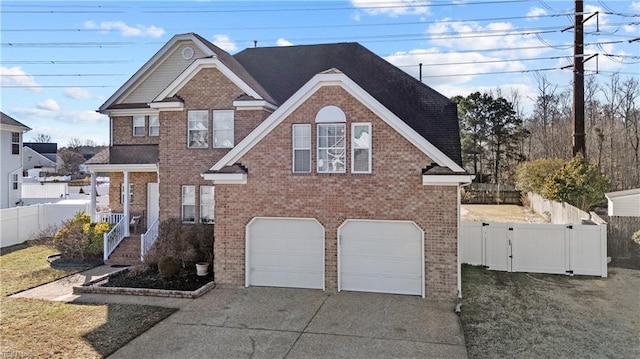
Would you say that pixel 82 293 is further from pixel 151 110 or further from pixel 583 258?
pixel 583 258

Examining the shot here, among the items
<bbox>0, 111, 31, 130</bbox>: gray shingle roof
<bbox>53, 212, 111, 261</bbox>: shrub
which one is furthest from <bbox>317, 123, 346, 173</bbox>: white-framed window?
<bbox>0, 111, 31, 130</bbox>: gray shingle roof

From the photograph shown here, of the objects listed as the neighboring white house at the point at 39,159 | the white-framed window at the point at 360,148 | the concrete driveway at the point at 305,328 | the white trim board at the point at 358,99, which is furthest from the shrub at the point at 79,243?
the neighboring white house at the point at 39,159

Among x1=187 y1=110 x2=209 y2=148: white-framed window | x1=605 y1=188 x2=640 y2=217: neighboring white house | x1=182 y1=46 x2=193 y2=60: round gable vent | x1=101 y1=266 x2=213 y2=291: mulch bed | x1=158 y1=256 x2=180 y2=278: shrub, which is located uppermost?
x1=182 y1=46 x2=193 y2=60: round gable vent

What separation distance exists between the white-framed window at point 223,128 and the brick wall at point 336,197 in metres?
3.22

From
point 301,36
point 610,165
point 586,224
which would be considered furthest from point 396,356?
point 610,165

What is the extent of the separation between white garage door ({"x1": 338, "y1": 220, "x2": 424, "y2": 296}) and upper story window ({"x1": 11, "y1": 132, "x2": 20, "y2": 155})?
27.0 metres

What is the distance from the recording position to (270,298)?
449 inches

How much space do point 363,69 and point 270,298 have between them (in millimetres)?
11626

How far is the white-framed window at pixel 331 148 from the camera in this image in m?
12.0

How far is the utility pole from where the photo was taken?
76.2 feet

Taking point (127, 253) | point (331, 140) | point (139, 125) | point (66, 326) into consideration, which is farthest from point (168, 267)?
point (139, 125)

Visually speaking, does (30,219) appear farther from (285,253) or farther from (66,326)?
(285,253)

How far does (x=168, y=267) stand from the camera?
13070 millimetres

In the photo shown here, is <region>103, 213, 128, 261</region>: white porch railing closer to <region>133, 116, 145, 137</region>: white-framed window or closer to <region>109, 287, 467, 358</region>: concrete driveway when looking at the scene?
<region>133, 116, 145, 137</region>: white-framed window
